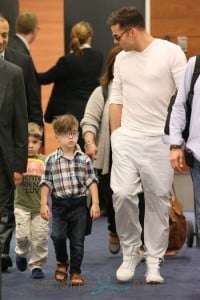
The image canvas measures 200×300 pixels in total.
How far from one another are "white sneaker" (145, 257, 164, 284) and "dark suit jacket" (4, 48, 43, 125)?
48.9 inches

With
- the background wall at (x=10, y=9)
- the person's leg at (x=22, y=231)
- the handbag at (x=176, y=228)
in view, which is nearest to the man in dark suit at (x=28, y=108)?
the person's leg at (x=22, y=231)

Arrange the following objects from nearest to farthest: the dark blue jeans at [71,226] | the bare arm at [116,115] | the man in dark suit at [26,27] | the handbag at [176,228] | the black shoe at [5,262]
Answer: the dark blue jeans at [71,226], the bare arm at [116,115], the black shoe at [5,262], the handbag at [176,228], the man in dark suit at [26,27]

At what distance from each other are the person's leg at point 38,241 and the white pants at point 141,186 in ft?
1.53

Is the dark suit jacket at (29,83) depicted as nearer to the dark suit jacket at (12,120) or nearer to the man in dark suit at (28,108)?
the man in dark suit at (28,108)

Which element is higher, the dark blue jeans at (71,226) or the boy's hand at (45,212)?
the boy's hand at (45,212)

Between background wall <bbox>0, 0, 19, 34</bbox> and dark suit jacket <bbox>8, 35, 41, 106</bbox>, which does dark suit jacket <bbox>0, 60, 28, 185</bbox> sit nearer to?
dark suit jacket <bbox>8, 35, 41, 106</bbox>

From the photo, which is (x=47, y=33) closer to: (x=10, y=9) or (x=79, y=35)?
(x=10, y=9)

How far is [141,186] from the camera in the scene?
5051 millimetres

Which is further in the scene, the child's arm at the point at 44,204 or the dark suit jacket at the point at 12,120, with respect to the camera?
the child's arm at the point at 44,204

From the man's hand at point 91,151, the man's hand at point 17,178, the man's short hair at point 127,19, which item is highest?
the man's short hair at point 127,19

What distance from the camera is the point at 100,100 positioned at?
19.6ft

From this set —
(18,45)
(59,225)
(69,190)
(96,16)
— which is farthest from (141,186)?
(96,16)

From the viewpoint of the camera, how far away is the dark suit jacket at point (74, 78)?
7.27 meters

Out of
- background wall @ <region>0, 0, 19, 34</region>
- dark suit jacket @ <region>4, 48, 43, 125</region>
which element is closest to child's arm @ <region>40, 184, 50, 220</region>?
dark suit jacket @ <region>4, 48, 43, 125</region>
